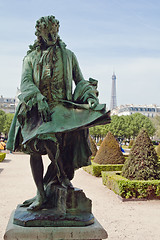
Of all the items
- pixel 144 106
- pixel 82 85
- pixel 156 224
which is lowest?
pixel 156 224

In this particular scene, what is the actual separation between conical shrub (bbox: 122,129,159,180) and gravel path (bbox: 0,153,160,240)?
0.99 metres

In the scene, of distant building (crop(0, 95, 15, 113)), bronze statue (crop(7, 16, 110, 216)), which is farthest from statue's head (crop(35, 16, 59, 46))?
distant building (crop(0, 95, 15, 113))

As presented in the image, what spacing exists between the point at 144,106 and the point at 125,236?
12652 centimetres

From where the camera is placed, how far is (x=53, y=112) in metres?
4.17

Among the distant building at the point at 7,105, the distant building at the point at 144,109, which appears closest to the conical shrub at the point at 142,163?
the distant building at the point at 144,109

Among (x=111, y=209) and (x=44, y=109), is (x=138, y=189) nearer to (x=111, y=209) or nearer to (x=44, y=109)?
(x=111, y=209)

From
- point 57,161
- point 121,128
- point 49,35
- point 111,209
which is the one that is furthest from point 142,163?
point 121,128

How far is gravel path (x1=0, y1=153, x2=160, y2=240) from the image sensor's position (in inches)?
256

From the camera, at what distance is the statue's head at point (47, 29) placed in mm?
4281

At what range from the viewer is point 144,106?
129625 millimetres

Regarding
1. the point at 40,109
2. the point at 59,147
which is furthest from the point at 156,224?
the point at 40,109

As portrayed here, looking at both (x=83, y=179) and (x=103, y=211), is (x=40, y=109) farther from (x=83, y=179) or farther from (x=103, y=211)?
(x=83, y=179)

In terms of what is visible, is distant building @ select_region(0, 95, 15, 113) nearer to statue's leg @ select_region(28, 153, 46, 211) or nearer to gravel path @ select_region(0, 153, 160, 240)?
gravel path @ select_region(0, 153, 160, 240)

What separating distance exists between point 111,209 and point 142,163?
2807 mm
